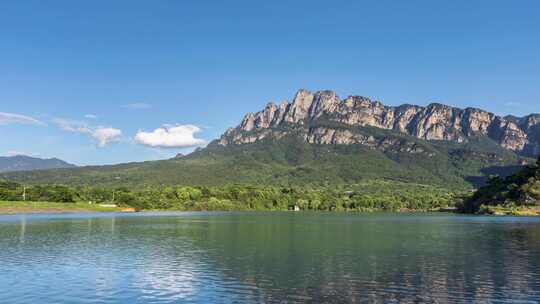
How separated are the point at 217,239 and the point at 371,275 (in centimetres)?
4491

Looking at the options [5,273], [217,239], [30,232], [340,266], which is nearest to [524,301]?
[340,266]

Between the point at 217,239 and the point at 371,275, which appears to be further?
the point at 217,239

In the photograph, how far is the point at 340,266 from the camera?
5809cm

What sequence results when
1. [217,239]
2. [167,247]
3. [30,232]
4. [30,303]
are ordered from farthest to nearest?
[30,232] → [217,239] → [167,247] → [30,303]

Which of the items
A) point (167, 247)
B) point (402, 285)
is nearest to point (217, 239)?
point (167, 247)

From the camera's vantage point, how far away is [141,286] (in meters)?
44.8

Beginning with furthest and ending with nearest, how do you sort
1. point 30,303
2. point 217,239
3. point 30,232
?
point 30,232, point 217,239, point 30,303

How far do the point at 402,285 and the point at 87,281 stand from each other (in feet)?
94.4

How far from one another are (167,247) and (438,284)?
43207 millimetres

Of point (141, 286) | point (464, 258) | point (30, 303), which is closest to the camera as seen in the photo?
point (30, 303)

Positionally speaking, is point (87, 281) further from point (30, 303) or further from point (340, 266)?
point (340, 266)

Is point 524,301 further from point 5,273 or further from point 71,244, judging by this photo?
point 71,244

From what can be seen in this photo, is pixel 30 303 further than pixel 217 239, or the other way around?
pixel 217 239

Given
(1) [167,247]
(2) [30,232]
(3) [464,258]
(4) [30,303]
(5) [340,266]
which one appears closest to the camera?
(4) [30,303]
